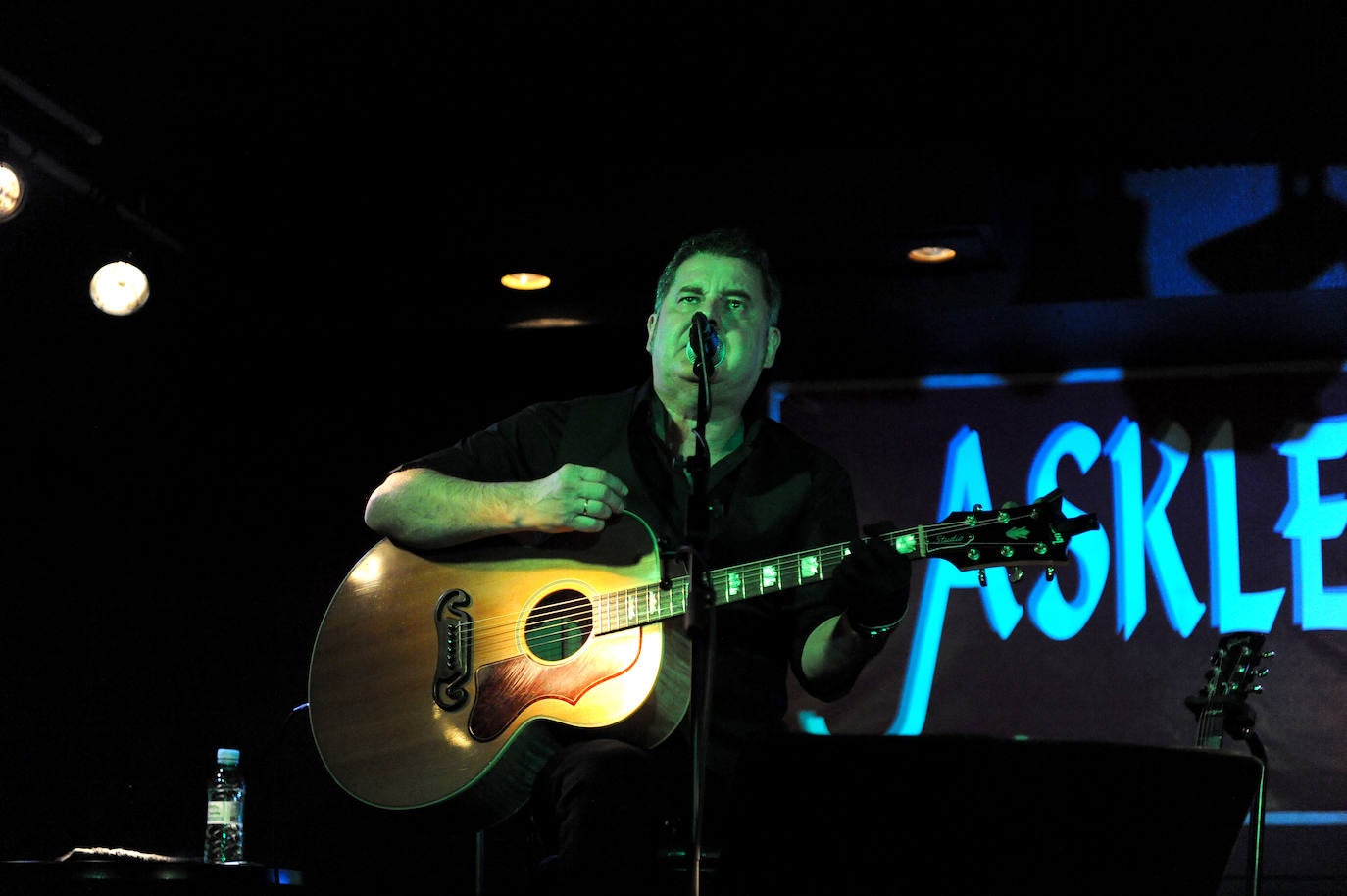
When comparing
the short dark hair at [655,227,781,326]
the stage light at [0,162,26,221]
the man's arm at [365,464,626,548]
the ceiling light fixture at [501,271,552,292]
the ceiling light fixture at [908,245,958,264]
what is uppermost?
the stage light at [0,162,26,221]

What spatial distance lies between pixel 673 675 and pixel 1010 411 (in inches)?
121

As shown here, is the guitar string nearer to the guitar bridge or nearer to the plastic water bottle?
the guitar bridge

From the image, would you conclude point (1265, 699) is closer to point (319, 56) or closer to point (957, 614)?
point (957, 614)

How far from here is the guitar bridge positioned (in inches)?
127

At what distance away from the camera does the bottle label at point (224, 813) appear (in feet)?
16.6

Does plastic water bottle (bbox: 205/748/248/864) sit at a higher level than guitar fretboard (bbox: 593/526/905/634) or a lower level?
lower

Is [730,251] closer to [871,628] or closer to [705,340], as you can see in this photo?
[705,340]

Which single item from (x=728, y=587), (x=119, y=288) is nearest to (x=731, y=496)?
(x=728, y=587)

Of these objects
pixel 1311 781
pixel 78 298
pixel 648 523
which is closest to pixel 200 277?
pixel 78 298

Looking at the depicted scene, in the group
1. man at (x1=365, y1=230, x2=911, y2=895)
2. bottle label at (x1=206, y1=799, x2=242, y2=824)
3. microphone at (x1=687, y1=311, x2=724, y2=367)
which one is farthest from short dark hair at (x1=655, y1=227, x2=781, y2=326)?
bottle label at (x1=206, y1=799, x2=242, y2=824)

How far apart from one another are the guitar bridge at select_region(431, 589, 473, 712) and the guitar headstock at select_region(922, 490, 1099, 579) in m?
1.09

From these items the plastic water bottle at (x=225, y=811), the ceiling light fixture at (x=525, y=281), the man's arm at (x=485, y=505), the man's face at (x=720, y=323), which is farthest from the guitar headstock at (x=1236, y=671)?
the plastic water bottle at (x=225, y=811)

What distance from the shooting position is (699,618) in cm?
250

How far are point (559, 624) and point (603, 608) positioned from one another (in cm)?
12
